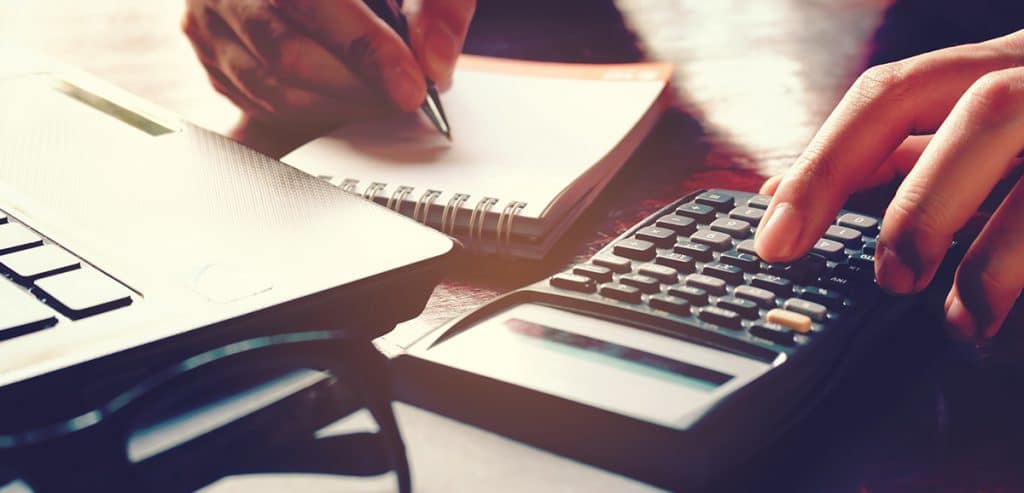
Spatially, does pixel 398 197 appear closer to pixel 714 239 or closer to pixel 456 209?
pixel 456 209

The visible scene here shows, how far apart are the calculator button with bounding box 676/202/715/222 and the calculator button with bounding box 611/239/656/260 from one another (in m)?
0.04

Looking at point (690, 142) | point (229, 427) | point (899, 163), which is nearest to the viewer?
point (229, 427)

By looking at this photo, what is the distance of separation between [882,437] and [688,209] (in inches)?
6.0

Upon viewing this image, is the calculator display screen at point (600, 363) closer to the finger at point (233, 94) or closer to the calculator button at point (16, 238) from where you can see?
the calculator button at point (16, 238)

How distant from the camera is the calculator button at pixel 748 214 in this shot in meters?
0.41

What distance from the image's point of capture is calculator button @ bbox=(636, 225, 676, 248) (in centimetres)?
39

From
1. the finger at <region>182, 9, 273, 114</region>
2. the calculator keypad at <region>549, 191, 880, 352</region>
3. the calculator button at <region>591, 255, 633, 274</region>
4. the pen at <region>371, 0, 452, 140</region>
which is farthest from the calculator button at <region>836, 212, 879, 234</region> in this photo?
the finger at <region>182, 9, 273, 114</region>

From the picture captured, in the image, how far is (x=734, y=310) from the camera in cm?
33

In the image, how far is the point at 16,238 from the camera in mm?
320

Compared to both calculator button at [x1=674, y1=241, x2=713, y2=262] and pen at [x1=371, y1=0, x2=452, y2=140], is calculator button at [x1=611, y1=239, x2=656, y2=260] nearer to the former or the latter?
calculator button at [x1=674, y1=241, x2=713, y2=262]

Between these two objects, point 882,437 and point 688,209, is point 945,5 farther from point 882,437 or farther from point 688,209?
point 882,437

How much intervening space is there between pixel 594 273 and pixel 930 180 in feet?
0.45

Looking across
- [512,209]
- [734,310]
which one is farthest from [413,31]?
[734,310]

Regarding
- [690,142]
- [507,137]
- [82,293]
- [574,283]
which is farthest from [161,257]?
[690,142]
